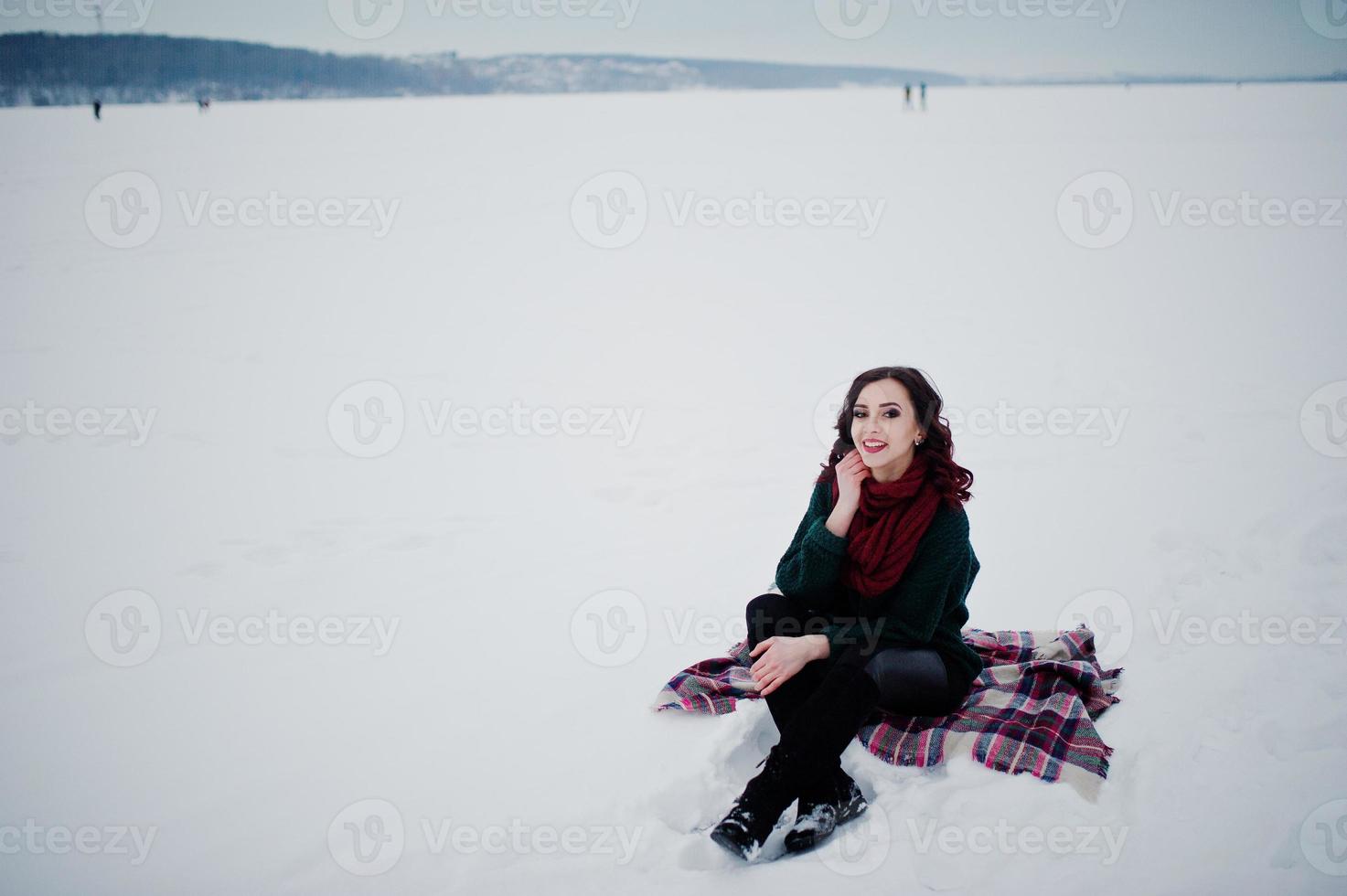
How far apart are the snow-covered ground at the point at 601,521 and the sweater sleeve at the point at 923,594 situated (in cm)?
48

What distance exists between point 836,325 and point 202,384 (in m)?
5.89

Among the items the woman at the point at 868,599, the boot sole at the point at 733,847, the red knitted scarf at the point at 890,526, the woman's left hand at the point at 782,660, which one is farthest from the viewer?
the red knitted scarf at the point at 890,526

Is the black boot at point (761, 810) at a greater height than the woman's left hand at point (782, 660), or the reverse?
the woman's left hand at point (782, 660)

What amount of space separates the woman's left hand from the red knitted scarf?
0.30 meters

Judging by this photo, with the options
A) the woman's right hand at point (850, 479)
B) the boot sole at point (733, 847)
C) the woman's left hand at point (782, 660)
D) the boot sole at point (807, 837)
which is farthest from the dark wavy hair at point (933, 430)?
the boot sole at point (733, 847)

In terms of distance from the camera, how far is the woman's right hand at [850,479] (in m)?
2.67

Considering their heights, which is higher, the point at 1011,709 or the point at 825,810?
the point at 1011,709

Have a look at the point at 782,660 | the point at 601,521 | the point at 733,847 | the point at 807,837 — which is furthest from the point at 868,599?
the point at 601,521

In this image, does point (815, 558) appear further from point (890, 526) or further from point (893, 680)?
point (893, 680)

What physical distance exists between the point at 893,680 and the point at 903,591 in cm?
28

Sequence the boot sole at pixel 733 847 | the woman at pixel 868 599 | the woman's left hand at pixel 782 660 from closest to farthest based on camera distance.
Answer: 1. the boot sole at pixel 733 847
2. the woman at pixel 868 599
3. the woman's left hand at pixel 782 660

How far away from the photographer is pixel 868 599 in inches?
105

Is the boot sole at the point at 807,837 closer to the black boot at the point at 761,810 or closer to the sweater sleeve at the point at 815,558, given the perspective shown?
the black boot at the point at 761,810

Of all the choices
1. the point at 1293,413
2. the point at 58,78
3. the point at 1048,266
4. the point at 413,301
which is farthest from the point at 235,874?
the point at 58,78
